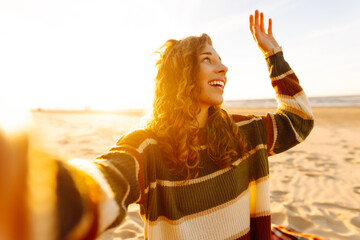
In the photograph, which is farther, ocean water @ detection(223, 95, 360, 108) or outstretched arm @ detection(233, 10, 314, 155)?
ocean water @ detection(223, 95, 360, 108)

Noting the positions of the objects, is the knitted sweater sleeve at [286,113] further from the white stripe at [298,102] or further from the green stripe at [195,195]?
the green stripe at [195,195]

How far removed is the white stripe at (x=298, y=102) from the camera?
6.73 feet

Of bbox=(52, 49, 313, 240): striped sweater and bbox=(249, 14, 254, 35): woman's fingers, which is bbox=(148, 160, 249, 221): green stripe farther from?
bbox=(249, 14, 254, 35): woman's fingers

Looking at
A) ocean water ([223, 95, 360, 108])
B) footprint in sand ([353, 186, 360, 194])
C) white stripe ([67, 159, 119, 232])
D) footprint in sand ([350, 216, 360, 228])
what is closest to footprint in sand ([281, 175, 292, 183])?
footprint in sand ([353, 186, 360, 194])

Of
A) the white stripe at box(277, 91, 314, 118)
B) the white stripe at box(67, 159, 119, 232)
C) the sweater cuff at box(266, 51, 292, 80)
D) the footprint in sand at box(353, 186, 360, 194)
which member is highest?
the sweater cuff at box(266, 51, 292, 80)

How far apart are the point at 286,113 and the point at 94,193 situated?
185 cm

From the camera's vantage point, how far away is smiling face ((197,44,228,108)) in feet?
6.49

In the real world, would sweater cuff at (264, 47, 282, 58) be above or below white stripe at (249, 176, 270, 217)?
above

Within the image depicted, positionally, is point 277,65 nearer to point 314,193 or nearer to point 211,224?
point 211,224

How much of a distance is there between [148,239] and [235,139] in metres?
1.08

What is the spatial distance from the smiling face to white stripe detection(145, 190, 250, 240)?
872 millimetres

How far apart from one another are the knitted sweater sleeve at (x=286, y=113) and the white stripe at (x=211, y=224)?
23.0 inches

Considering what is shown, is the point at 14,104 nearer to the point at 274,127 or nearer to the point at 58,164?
the point at 58,164

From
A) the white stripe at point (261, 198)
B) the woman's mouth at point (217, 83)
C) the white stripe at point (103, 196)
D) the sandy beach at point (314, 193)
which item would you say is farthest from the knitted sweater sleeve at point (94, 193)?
the white stripe at point (261, 198)
